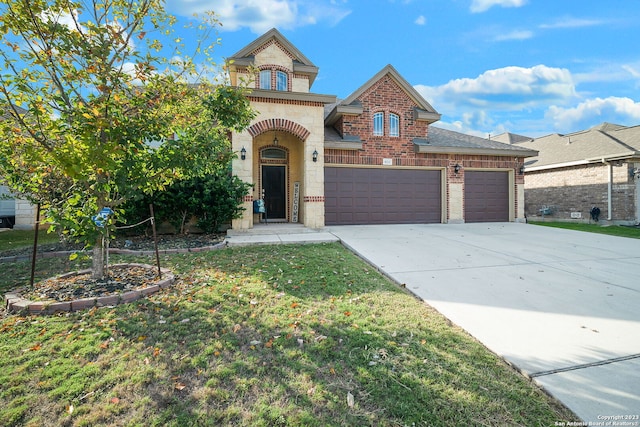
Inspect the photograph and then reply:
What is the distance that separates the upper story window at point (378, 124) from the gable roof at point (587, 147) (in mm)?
10780

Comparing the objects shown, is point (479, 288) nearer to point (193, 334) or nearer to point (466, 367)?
point (466, 367)

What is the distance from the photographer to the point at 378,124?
12383 mm

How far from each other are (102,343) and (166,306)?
2.91 feet

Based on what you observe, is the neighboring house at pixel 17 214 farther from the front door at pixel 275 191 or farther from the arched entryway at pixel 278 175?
the front door at pixel 275 191

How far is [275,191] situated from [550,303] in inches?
391

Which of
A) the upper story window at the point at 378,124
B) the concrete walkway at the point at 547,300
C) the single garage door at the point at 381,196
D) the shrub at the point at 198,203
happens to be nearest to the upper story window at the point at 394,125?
the upper story window at the point at 378,124

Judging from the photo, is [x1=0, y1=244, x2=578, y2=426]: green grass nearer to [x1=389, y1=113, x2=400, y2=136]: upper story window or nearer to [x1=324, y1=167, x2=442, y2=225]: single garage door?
[x1=324, y1=167, x2=442, y2=225]: single garage door

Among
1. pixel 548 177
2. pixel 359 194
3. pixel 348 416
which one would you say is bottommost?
pixel 348 416

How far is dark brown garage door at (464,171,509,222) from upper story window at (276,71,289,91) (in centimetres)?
861

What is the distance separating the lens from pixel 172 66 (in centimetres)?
445

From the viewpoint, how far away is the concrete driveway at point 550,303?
2199 mm

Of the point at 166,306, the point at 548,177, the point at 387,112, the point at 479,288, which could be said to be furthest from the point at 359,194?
the point at 548,177

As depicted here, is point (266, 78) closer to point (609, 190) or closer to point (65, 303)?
point (65, 303)

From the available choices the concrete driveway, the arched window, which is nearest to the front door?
the arched window
